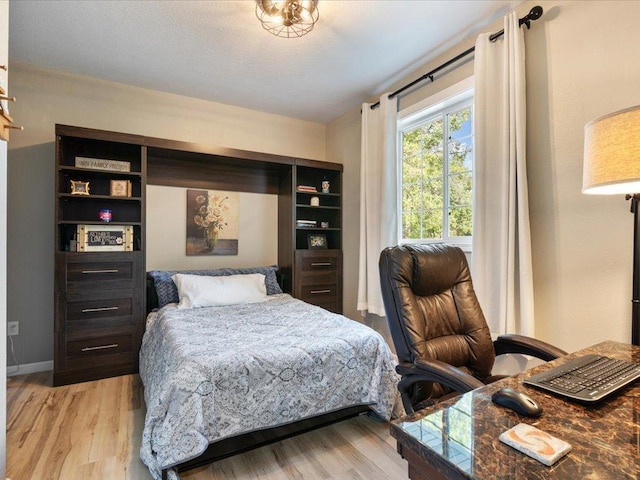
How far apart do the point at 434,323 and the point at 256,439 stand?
4.09ft

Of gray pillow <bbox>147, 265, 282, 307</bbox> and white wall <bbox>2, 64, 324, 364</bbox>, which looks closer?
white wall <bbox>2, 64, 324, 364</bbox>

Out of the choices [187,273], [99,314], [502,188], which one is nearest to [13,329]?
[99,314]

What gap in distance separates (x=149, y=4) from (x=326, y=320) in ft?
7.97

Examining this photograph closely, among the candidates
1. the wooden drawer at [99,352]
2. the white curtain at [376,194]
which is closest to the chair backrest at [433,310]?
the white curtain at [376,194]

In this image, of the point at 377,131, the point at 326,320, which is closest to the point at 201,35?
the point at 377,131

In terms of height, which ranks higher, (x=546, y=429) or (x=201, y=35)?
(x=201, y=35)

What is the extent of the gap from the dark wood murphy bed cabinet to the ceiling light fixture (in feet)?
4.16

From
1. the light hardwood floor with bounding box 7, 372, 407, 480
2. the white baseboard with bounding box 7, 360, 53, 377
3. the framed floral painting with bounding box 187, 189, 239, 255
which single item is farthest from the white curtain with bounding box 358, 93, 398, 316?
the white baseboard with bounding box 7, 360, 53, 377

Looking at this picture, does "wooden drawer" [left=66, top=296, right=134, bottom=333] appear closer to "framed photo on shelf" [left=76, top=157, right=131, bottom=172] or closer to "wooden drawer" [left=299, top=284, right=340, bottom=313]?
"framed photo on shelf" [left=76, top=157, right=131, bottom=172]

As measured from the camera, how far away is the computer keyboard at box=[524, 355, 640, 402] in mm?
868

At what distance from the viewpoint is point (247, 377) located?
160 cm

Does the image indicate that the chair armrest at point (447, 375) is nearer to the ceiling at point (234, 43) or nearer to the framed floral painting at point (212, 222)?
the ceiling at point (234, 43)

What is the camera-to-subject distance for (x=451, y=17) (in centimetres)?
218

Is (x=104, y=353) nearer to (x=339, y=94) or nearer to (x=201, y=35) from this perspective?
(x=201, y=35)
